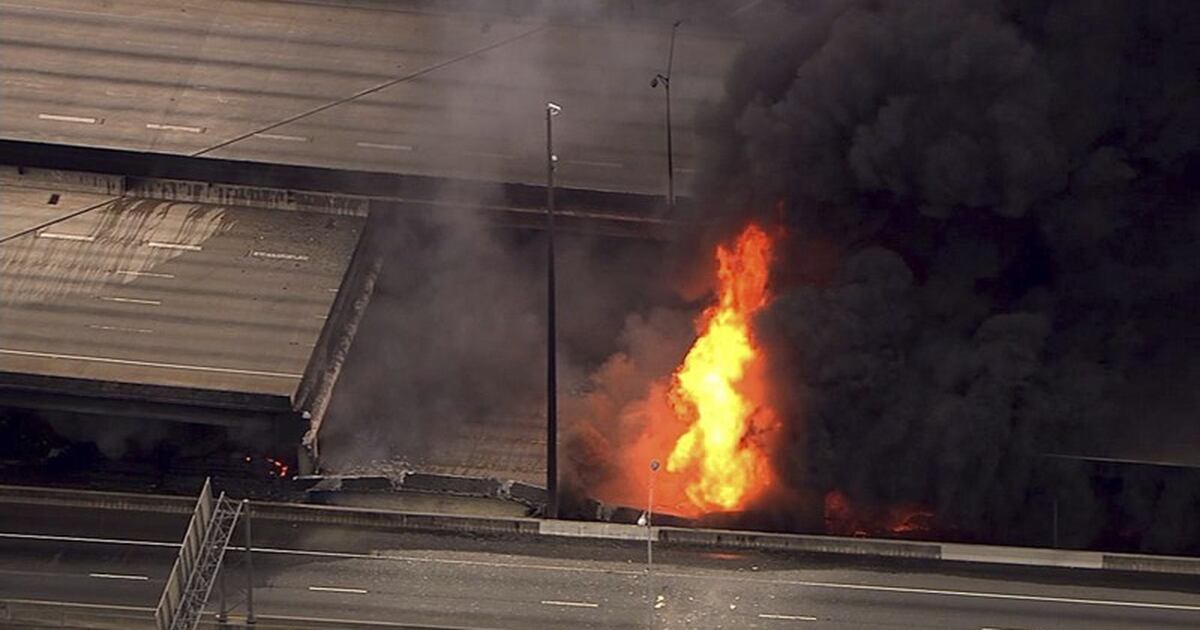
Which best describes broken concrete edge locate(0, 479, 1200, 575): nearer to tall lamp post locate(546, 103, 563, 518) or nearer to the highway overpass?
the highway overpass

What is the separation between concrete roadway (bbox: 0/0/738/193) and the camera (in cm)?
7088

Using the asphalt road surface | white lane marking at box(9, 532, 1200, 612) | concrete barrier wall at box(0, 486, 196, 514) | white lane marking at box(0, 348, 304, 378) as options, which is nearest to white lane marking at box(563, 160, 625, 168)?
the asphalt road surface

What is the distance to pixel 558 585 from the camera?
58.1 metres

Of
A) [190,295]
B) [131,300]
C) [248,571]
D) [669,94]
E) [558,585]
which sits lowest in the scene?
[558,585]

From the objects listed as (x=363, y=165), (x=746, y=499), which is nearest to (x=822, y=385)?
(x=746, y=499)

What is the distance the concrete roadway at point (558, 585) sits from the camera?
186 ft

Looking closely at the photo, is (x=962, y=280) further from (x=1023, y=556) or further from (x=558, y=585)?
(x=558, y=585)

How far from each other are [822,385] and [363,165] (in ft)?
60.9

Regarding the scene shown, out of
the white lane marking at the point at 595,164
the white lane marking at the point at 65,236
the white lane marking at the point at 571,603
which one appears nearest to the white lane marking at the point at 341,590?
the white lane marking at the point at 571,603

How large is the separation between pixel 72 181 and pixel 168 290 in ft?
23.1

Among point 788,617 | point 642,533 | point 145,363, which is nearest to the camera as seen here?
point 788,617

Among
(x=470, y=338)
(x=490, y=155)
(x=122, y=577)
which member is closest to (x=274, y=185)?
(x=490, y=155)

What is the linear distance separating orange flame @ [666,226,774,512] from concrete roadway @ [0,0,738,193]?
28.9ft

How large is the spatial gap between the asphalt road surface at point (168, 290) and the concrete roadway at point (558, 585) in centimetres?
546
